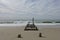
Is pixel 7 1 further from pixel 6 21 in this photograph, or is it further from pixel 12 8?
pixel 6 21

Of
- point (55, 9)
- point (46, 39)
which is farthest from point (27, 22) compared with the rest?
point (46, 39)

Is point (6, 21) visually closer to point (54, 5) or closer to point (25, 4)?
point (25, 4)

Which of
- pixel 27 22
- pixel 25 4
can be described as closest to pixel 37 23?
pixel 27 22

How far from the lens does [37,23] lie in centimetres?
705

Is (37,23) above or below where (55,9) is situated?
below

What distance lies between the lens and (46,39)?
4.47 meters

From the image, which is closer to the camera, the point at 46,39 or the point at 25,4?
the point at 46,39

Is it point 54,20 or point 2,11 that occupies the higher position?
point 2,11

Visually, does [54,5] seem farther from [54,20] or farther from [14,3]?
[14,3]

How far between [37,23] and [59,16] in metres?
1.09

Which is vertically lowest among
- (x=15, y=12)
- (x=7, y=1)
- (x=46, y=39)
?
(x=46, y=39)

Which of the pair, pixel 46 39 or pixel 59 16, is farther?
Answer: pixel 59 16

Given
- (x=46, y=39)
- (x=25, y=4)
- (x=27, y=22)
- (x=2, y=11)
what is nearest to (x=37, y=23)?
(x=27, y=22)

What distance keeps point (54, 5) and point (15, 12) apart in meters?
1.89
